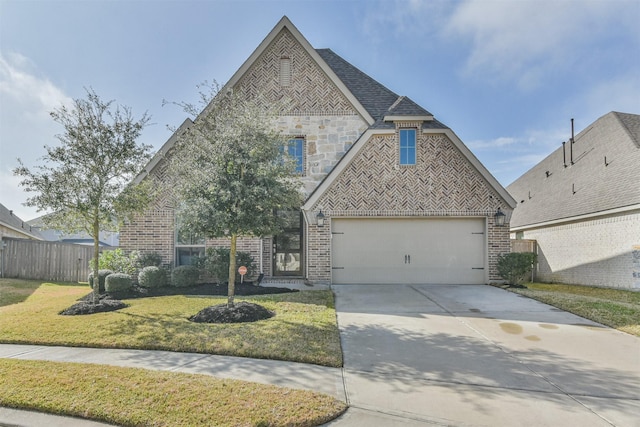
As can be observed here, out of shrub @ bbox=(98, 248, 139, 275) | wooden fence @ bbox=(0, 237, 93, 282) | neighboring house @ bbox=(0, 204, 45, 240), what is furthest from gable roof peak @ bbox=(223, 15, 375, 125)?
neighboring house @ bbox=(0, 204, 45, 240)

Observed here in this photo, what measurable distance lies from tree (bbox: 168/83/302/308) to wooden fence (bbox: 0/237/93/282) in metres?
8.44

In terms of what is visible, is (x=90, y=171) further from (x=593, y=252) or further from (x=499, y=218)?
(x=593, y=252)

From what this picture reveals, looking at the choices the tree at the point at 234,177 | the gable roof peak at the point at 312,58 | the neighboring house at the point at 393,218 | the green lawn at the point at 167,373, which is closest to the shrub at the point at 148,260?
the neighboring house at the point at 393,218

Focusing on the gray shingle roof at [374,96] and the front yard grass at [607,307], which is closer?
the front yard grass at [607,307]

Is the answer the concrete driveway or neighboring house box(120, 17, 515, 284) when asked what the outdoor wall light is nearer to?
neighboring house box(120, 17, 515, 284)

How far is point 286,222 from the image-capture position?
7965 mm

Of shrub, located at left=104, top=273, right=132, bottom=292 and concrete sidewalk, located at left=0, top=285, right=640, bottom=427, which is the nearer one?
concrete sidewalk, located at left=0, top=285, right=640, bottom=427

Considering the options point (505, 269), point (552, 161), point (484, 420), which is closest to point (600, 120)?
point (552, 161)

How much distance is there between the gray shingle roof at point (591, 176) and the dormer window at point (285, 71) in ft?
37.9

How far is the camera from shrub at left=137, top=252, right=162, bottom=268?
11031mm

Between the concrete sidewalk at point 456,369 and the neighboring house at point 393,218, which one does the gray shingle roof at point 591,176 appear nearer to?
the neighboring house at point 393,218

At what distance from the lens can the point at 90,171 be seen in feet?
26.2

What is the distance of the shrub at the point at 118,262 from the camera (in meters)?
10.9

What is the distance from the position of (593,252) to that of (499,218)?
4235 millimetres
